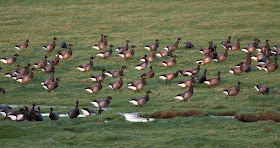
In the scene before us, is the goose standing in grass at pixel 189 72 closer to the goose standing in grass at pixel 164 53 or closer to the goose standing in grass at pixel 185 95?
the goose standing in grass at pixel 164 53

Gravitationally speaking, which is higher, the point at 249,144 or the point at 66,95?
the point at 249,144

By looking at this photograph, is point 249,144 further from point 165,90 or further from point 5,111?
point 165,90

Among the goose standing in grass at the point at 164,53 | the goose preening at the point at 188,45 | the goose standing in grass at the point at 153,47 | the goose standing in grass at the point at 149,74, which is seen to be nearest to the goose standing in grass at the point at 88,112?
the goose standing in grass at the point at 149,74

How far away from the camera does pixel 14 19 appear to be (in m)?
66.4

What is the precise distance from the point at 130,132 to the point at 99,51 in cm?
2534

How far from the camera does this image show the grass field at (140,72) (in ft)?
69.1

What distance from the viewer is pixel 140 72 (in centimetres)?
3856

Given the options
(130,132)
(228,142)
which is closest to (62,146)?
(130,132)

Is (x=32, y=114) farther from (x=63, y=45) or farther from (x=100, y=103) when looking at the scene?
(x=63, y=45)

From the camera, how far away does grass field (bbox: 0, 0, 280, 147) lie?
21047 mm

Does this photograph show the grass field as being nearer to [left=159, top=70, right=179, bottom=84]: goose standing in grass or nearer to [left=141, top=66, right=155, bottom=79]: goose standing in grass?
[left=159, top=70, right=179, bottom=84]: goose standing in grass

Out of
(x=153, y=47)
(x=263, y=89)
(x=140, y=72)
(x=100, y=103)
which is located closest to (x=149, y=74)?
(x=140, y=72)

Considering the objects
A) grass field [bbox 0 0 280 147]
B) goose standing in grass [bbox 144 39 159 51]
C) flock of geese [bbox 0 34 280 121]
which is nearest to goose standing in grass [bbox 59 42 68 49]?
flock of geese [bbox 0 34 280 121]

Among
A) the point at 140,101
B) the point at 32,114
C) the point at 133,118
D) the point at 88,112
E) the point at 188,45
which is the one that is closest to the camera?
the point at 32,114
